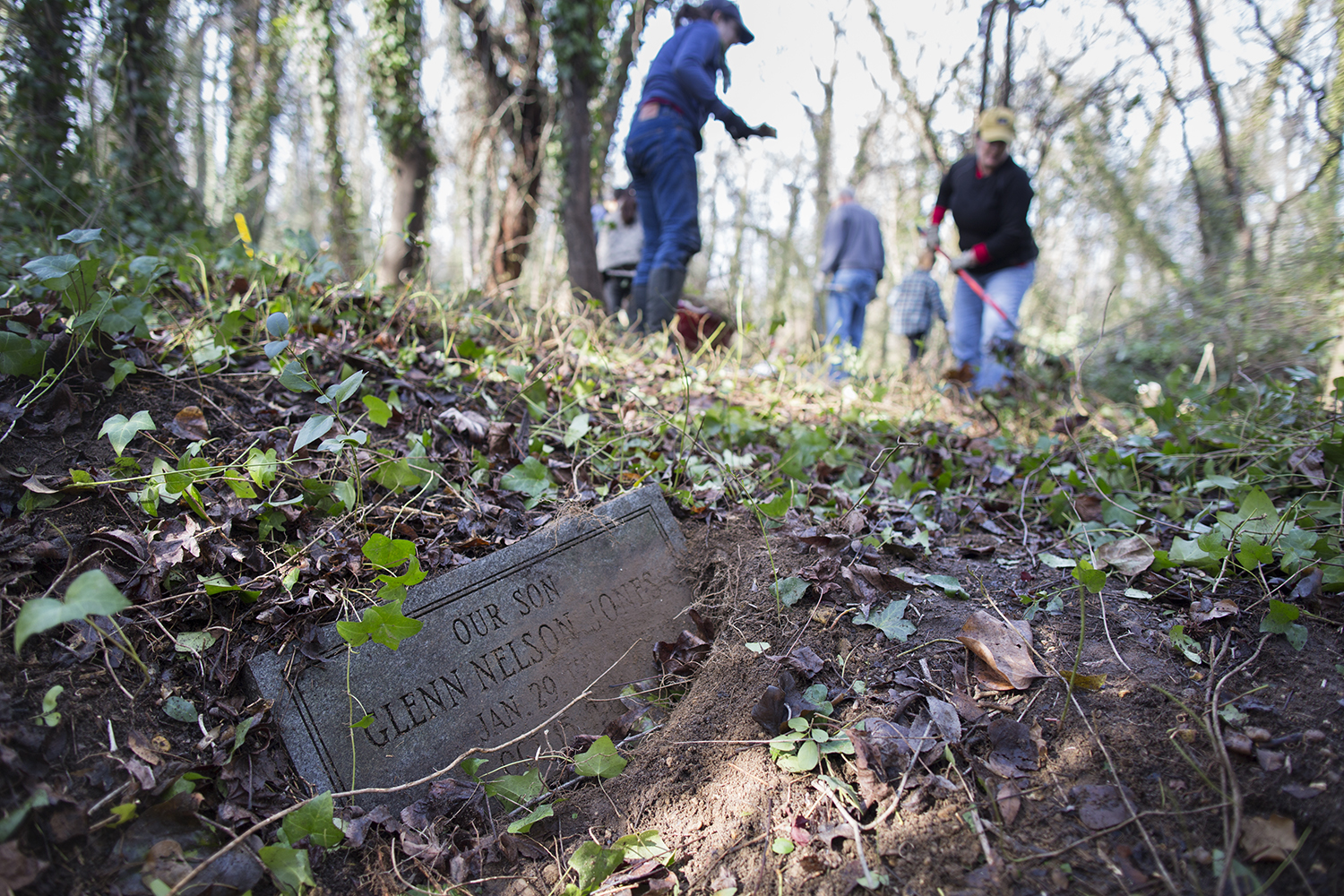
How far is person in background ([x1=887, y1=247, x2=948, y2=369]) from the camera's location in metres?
5.79

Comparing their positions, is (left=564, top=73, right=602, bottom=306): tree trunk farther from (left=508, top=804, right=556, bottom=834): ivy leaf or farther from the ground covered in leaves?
(left=508, top=804, right=556, bottom=834): ivy leaf

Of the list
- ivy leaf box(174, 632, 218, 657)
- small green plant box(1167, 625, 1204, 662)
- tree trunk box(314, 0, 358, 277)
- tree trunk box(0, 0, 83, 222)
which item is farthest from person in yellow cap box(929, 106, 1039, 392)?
tree trunk box(0, 0, 83, 222)

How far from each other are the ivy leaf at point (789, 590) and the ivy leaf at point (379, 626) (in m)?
1.01

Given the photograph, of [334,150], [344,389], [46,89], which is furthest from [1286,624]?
[334,150]

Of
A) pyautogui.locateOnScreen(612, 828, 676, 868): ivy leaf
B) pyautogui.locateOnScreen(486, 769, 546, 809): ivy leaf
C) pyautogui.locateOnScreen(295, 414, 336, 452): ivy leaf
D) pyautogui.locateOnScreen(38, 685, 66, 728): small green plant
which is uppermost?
pyautogui.locateOnScreen(295, 414, 336, 452): ivy leaf

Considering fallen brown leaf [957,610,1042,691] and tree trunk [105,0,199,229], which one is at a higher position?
tree trunk [105,0,199,229]

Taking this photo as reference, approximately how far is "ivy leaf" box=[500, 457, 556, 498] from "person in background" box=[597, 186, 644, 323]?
316 centimetres

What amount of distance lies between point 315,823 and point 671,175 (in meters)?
3.91

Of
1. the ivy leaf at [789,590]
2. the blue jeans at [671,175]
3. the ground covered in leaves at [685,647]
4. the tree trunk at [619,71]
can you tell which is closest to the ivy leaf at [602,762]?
the ground covered in leaves at [685,647]

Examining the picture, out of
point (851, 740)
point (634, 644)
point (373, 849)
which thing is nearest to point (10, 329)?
point (373, 849)

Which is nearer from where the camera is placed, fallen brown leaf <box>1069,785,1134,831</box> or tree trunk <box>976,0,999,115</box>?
fallen brown leaf <box>1069,785,1134,831</box>

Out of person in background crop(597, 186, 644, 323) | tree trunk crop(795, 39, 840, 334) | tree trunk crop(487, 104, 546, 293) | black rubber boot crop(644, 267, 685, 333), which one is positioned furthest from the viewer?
tree trunk crop(795, 39, 840, 334)

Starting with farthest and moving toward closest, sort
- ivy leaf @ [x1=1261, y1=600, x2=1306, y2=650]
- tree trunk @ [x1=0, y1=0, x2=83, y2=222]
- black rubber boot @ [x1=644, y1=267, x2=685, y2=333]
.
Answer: black rubber boot @ [x1=644, y1=267, x2=685, y2=333] < tree trunk @ [x1=0, y1=0, x2=83, y2=222] < ivy leaf @ [x1=1261, y1=600, x2=1306, y2=650]

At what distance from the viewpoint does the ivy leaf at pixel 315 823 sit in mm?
1328
